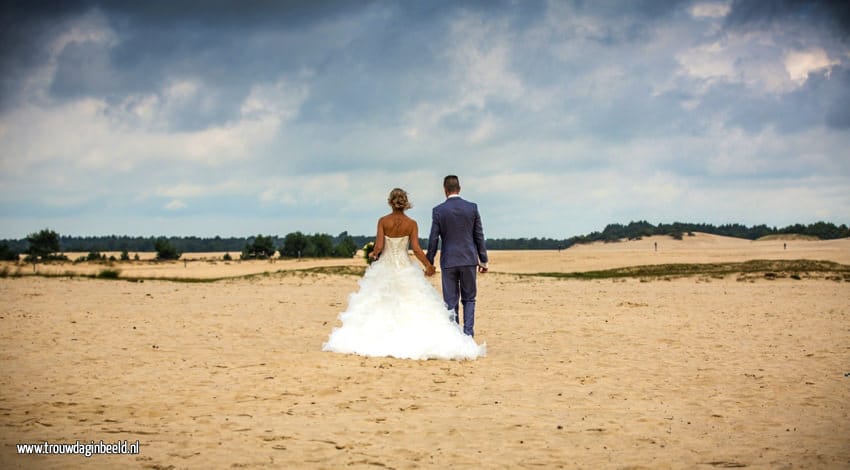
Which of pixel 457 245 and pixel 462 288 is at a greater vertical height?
pixel 457 245

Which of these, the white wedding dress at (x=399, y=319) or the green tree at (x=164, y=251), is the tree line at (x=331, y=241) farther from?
the white wedding dress at (x=399, y=319)

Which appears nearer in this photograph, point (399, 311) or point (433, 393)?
point (433, 393)

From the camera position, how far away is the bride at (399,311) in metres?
11.0

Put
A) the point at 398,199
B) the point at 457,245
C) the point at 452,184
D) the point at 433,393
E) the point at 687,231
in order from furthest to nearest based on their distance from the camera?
the point at 687,231
the point at 452,184
the point at 457,245
the point at 398,199
the point at 433,393

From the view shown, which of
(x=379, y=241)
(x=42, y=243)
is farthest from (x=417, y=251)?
(x=42, y=243)

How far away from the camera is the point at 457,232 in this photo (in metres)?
11.5

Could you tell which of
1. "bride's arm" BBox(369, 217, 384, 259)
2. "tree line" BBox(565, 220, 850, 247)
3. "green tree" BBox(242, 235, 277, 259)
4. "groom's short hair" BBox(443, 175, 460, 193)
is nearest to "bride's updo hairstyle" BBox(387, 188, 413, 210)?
"bride's arm" BBox(369, 217, 384, 259)

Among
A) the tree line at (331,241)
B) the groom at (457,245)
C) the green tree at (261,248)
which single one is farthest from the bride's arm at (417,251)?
the green tree at (261,248)

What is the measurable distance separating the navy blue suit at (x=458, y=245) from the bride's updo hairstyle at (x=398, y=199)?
2.02 feet

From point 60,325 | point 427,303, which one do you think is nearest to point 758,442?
point 427,303

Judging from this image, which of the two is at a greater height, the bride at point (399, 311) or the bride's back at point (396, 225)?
the bride's back at point (396, 225)

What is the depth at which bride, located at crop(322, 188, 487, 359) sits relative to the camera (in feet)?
36.1

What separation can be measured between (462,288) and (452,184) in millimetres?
1733

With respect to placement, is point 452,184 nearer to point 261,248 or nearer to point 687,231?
point 261,248
